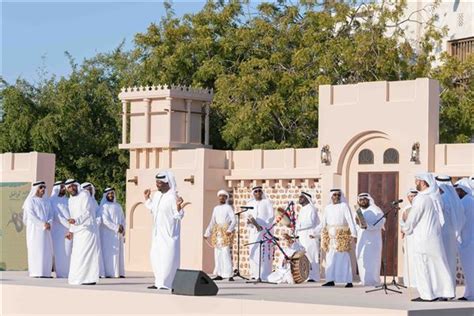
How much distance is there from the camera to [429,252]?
1537 cm

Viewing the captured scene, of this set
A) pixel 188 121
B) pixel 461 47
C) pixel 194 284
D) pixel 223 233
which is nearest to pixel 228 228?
pixel 223 233

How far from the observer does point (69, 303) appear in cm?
1738

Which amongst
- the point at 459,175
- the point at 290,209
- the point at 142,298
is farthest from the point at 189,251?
the point at 142,298

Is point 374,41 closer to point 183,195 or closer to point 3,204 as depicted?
point 183,195

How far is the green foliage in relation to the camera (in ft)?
97.1

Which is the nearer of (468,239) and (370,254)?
(468,239)

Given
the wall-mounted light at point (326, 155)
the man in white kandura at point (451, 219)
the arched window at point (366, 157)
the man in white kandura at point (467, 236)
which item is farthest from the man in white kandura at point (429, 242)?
the wall-mounted light at point (326, 155)

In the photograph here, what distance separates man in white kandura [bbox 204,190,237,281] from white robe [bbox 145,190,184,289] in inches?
124

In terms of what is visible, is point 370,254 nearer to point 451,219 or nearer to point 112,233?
point 451,219

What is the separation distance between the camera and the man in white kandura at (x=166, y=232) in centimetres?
1720

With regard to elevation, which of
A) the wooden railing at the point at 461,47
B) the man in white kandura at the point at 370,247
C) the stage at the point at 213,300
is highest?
the wooden railing at the point at 461,47

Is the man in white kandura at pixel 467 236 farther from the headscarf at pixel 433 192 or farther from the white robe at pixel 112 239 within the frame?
the white robe at pixel 112 239

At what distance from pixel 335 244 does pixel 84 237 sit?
401cm

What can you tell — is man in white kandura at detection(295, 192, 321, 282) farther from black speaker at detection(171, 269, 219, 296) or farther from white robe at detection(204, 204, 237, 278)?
black speaker at detection(171, 269, 219, 296)
